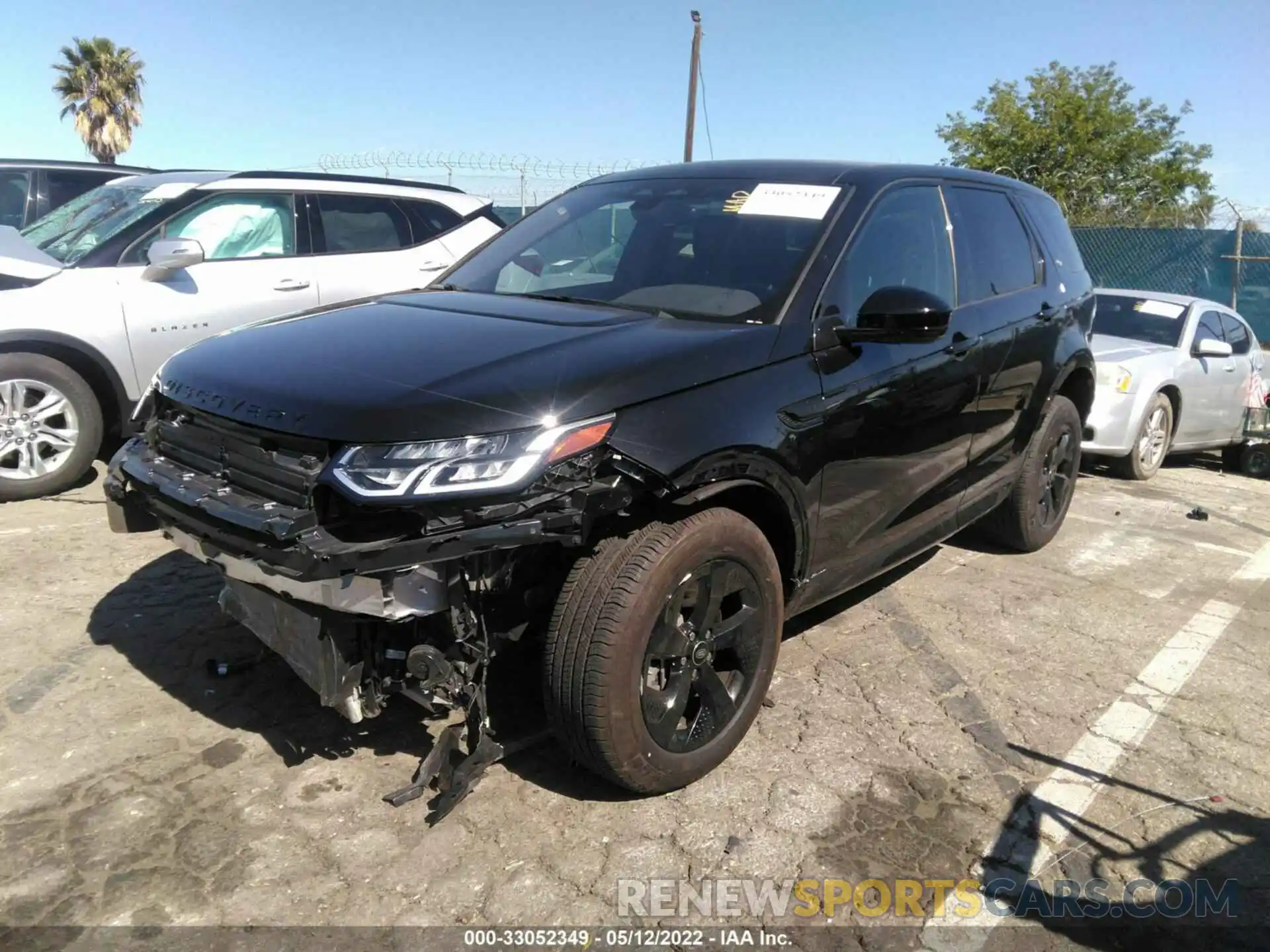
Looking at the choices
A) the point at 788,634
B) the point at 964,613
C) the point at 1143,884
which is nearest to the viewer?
the point at 1143,884

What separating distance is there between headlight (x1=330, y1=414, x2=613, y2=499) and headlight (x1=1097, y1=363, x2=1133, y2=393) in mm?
6220

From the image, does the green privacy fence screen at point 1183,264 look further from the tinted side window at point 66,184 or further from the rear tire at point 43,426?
the rear tire at point 43,426

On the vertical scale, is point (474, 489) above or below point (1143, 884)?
above

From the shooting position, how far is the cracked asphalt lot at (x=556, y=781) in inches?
100

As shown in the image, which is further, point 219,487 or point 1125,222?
point 1125,222

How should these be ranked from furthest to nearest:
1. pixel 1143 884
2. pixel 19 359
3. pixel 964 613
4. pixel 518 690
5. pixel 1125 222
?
pixel 1125 222 → pixel 19 359 → pixel 964 613 → pixel 518 690 → pixel 1143 884

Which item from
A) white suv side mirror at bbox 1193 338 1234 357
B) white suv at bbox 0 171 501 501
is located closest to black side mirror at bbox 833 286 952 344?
white suv at bbox 0 171 501 501

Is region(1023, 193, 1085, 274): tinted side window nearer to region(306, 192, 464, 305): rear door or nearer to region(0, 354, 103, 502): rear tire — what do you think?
region(306, 192, 464, 305): rear door

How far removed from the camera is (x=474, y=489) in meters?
2.44

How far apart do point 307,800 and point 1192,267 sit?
17.0m

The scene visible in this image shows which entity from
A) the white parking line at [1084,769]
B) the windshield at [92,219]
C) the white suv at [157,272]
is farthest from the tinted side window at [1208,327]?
the windshield at [92,219]

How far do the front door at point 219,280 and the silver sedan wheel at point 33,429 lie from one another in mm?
478

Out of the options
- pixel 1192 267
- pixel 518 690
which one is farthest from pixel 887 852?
pixel 1192 267

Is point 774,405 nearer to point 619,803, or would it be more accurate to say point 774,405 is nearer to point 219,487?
point 619,803
